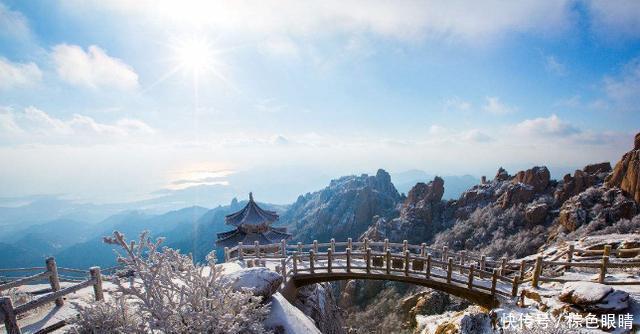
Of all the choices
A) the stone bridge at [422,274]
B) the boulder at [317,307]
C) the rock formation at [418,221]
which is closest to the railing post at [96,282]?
the stone bridge at [422,274]

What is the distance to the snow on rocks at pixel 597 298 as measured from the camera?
9.02 m

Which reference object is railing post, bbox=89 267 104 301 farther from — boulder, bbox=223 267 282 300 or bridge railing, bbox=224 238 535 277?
bridge railing, bbox=224 238 535 277

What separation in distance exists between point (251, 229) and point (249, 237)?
0.62 meters

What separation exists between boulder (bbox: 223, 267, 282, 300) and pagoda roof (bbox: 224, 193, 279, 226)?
11.0m

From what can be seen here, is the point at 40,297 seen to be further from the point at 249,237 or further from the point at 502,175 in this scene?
the point at 502,175

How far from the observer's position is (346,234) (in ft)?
237

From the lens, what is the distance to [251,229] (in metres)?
21.4

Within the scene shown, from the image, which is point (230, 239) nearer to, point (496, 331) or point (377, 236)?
point (496, 331)

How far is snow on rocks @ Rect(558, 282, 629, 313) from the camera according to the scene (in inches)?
355

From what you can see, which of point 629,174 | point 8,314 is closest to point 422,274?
point 8,314

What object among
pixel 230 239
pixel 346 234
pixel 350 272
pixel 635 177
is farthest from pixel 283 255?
pixel 346 234

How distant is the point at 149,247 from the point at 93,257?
158750mm

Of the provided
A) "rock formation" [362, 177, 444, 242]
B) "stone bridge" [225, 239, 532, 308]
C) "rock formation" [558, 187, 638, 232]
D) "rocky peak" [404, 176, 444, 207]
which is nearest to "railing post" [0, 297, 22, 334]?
"stone bridge" [225, 239, 532, 308]

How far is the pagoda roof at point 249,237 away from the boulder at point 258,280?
1060 centimetres
